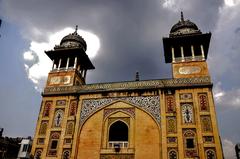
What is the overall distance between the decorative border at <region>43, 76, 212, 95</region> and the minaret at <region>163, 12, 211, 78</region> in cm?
85

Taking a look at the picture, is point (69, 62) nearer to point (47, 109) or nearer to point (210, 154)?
point (47, 109)

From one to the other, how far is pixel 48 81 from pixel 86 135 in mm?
7077

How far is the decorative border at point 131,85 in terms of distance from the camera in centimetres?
1800

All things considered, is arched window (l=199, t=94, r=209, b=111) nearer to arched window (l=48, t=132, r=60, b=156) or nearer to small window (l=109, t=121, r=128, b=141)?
small window (l=109, t=121, r=128, b=141)

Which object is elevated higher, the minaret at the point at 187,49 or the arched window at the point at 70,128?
the minaret at the point at 187,49

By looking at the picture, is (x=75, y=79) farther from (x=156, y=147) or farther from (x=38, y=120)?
(x=156, y=147)

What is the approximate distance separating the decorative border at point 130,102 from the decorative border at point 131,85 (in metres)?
0.90

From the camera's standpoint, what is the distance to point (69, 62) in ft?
78.2

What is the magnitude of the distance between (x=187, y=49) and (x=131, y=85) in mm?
6883

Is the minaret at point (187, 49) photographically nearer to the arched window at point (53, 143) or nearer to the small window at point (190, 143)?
the small window at point (190, 143)

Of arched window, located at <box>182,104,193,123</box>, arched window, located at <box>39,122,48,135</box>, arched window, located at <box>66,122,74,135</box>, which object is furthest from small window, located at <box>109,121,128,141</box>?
arched window, located at <box>39,122,48,135</box>

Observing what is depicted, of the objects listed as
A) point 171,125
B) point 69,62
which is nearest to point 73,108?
→ point 69,62

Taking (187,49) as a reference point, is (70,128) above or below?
below

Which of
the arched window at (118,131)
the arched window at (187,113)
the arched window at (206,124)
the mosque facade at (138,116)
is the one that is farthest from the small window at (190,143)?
the arched window at (118,131)
